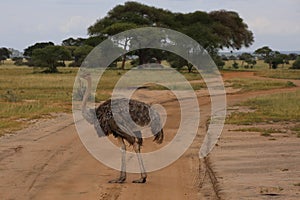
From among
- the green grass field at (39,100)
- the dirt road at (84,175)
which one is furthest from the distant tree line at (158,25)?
the dirt road at (84,175)

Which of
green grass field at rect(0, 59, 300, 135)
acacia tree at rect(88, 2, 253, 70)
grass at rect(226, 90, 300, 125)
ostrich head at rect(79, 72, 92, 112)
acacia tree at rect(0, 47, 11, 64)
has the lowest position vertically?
grass at rect(226, 90, 300, 125)

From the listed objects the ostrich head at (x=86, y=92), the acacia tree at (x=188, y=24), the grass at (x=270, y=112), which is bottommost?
the grass at (x=270, y=112)

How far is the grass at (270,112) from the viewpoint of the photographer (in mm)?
18987

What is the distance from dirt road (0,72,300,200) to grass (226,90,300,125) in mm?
4458

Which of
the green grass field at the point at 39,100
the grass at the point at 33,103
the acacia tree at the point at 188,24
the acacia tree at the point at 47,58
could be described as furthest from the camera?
the acacia tree at the point at 188,24

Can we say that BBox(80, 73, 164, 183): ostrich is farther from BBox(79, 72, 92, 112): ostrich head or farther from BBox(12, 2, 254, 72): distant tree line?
BBox(12, 2, 254, 72): distant tree line

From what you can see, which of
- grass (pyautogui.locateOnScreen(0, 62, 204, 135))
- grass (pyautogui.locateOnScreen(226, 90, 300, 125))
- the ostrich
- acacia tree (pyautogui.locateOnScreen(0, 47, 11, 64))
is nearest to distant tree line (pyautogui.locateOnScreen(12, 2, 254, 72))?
grass (pyautogui.locateOnScreen(0, 62, 204, 135))

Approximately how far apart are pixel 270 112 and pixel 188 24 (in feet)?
149

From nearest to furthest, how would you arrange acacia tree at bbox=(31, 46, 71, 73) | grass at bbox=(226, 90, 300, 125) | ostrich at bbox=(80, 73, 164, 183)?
ostrich at bbox=(80, 73, 164, 183) → grass at bbox=(226, 90, 300, 125) → acacia tree at bbox=(31, 46, 71, 73)

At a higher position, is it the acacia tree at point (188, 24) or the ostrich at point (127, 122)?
the acacia tree at point (188, 24)

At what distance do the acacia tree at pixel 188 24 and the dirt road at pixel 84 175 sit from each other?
42.2 metres

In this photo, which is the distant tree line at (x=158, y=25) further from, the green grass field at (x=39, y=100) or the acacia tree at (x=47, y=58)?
the green grass field at (x=39, y=100)

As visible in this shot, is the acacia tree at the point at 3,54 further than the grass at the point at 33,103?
Yes

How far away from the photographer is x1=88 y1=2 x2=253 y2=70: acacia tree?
58.3 meters
